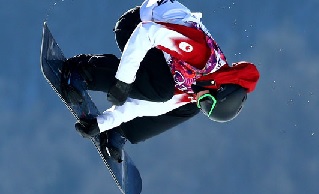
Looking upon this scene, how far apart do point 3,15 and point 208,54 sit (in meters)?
6.31

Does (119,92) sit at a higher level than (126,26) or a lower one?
lower

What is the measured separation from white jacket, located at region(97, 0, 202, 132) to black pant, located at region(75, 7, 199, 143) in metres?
0.10

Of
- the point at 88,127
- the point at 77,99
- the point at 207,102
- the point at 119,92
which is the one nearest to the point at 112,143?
the point at 88,127

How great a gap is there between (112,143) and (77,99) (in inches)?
24.2

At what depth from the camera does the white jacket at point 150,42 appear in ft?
16.6

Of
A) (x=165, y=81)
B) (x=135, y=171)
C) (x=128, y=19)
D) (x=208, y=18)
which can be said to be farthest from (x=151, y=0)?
(x=208, y=18)

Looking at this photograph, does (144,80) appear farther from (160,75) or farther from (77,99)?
(77,99)

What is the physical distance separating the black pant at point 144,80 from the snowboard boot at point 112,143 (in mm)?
125

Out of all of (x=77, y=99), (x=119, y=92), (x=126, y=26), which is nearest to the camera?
(x=119, y=92)

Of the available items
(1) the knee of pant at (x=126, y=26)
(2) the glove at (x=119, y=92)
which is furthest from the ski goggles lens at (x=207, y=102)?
(1) the knee of pant at (x=126, y=26)

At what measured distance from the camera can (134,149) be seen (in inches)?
436

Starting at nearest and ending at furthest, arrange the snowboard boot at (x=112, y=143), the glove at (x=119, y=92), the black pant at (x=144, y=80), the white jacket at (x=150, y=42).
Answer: the white jacket at (x=150, y=42) < the glove at (x=119, y=92) < the black pant at (x=144, y=80) < the snowboard boot at (x=112, y=143)

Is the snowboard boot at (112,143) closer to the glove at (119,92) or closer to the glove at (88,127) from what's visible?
the glove at (88,127)

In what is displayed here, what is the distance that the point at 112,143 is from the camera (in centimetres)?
611
